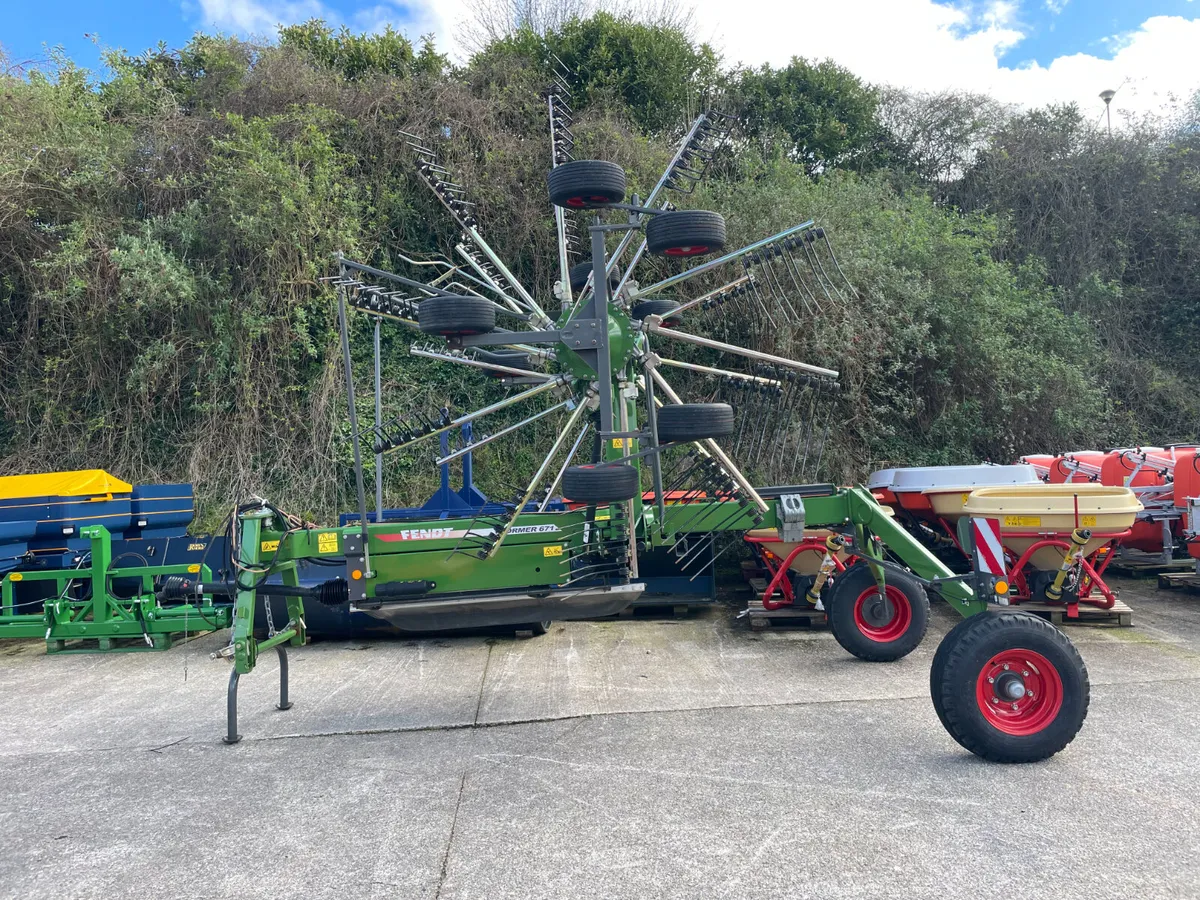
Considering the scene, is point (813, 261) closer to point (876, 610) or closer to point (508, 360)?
point (508, 360)

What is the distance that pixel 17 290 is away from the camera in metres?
10.9

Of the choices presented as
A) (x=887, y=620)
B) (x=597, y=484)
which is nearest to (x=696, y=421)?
(x=597, y=484)

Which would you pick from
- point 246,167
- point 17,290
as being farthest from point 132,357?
point 246,167

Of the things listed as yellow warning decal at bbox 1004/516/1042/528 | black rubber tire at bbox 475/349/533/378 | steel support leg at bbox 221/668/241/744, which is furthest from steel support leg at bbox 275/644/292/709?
yellow warning decal at bbox 1004/516/1042/528

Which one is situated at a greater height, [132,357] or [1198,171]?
[1198,171]

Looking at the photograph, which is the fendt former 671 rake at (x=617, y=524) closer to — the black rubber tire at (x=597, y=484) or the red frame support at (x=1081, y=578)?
the black rubber tire at (x=597, y=484)

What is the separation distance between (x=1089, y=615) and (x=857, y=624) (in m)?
2.56

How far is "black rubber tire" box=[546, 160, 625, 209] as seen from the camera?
438 centimetres

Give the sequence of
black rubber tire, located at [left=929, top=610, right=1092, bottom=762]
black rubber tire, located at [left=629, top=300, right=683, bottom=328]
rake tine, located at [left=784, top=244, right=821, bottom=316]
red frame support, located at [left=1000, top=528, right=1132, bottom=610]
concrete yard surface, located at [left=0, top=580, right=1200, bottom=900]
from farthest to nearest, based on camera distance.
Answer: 1. red frame support, located at [left=1000, top=528, right=1132, bottom=610]
2. rake tine, located at [left=784, top=244, right=821, bottom=316]
3. black rubber tire, located at [left=629, top=300, right=683, bottom=328]
4. black rubber tire, located at [left=929, top=610, right=1092, bottom=762]
5. concrete yard surface, located at [left=0, top=580, right=1200, bottom=900]

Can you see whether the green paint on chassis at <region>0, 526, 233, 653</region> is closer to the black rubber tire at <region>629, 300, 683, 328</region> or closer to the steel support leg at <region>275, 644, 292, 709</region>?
the steel support leg at <region>275, 644, 292, 709</region>

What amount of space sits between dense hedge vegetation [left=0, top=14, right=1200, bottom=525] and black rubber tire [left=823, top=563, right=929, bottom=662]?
3925mm

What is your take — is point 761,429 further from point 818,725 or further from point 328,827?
point 328,827

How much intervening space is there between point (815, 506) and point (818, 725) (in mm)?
1380

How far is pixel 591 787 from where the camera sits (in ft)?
12.7
